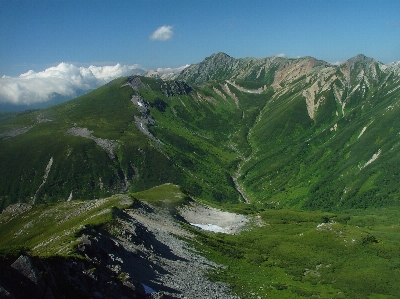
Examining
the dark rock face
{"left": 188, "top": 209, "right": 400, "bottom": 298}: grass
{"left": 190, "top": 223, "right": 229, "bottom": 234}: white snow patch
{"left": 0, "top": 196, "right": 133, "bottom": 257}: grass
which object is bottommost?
{"left": 190, "top": 223, "right": 229, "bottom": 234}: white snow patch

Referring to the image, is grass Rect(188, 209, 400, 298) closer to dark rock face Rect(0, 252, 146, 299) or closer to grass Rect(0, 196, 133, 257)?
grass Rect(0, 196, 133, 257)

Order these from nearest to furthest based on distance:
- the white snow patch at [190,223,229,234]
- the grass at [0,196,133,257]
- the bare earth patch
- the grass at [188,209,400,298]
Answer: the grass at [188,209,400,298] → the grass at [0,196,133,257] → the white snow patch at [190,223,229,234] → the bare earth patch

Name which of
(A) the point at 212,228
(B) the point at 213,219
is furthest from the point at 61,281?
(B) the point at 213,219

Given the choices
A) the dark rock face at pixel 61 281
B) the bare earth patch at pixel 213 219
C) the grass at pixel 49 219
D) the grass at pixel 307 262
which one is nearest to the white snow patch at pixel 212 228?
the bare earth patch at pixel 213 219

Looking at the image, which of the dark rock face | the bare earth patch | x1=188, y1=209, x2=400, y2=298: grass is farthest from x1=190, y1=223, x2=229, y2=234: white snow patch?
the dark rock face

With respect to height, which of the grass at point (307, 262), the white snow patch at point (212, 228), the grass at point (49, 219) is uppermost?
the grass at point (49, 219)

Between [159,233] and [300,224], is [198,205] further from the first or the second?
[159,233]

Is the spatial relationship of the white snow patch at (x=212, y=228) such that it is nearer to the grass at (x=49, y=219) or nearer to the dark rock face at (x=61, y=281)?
the grass at (x=49, y=219)

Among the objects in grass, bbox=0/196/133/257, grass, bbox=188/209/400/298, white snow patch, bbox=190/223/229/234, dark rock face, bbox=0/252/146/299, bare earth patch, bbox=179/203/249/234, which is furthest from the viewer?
bare earth patch, bbox=179/203/249/234

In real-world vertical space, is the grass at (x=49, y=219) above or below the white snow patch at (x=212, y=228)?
above

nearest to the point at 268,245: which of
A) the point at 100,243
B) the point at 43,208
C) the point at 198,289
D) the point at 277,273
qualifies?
the point at 277,273

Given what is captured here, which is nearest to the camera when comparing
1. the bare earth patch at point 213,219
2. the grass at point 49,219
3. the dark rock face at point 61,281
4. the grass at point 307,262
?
the dark rock face at point 61,281
